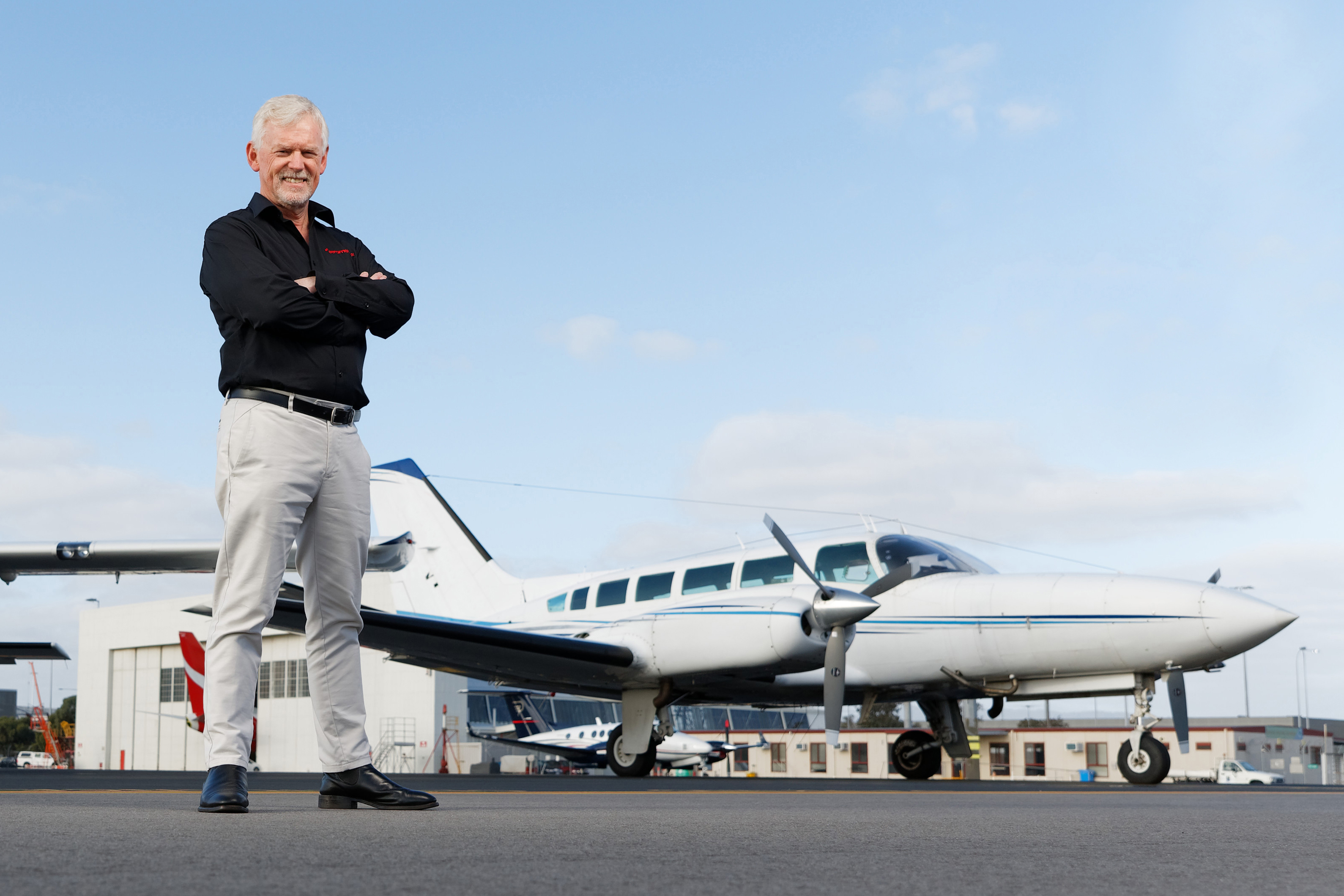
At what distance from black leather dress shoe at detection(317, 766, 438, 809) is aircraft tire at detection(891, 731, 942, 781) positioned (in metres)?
10.5

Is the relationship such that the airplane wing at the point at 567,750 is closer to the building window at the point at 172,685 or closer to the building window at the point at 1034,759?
the building window at the point at 172,685

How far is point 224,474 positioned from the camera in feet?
12.8

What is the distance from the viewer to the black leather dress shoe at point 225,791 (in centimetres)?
362

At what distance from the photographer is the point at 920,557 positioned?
12.8 metres

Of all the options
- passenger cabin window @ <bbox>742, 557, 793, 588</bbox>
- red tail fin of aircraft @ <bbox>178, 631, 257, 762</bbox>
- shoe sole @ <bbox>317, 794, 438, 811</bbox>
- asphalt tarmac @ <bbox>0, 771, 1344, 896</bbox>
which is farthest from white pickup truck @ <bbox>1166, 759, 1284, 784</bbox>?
shoe sole @ <bbox>317, 794, 438, 811</bbox>

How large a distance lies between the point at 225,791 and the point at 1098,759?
2249 inches

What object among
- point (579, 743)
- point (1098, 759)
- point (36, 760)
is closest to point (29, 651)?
point (579, 743)

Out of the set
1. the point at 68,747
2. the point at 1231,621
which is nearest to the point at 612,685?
the point at 1231,621

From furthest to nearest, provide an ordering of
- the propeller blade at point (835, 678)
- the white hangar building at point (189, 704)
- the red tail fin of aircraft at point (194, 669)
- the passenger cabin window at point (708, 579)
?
the white hangar building at point (189, 704) < the red tail fin of aircraft at point (194, 669) < the passenger cabin window at point (708, 579) < the propeller blade at point (835, 678)

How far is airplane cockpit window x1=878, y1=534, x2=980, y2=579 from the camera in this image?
12.6 m

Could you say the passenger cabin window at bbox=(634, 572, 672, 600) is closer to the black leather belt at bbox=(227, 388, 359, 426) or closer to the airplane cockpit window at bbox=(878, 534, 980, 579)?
the airplane cockpit window at bbox=(878, 534, 980, 579)

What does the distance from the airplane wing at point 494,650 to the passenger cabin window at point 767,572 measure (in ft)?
5.16

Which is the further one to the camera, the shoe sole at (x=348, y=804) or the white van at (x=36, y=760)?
the white van at (x=36, y=760)

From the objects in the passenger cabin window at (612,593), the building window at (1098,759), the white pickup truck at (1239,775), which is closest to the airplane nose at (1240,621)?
the passenger cabin window at (612,593)
